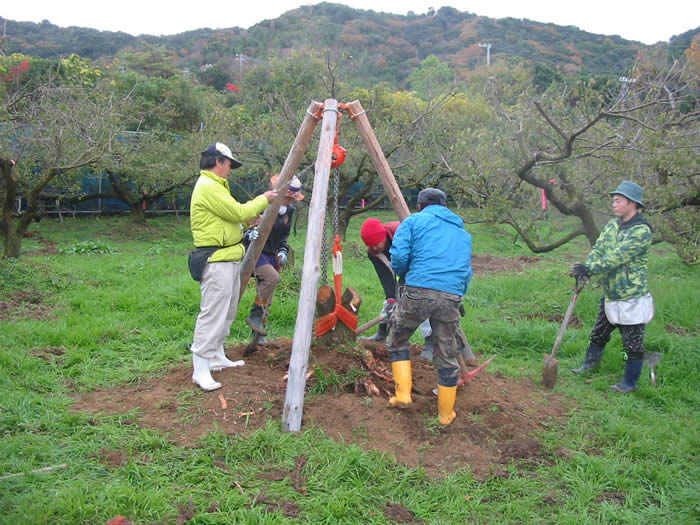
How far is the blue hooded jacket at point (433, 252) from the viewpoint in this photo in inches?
159

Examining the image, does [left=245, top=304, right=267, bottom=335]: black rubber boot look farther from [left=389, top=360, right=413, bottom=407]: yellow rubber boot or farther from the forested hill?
the forested hill

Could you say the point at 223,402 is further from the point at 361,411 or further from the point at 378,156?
the point at 378,156

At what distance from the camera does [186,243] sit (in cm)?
1458

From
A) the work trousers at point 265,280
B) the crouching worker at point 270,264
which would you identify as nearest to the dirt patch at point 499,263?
the crouching worker at point 270,264

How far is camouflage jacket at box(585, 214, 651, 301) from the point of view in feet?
16.4

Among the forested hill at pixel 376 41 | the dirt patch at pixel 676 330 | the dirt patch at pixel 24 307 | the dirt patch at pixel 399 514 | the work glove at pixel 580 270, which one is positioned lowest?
the dirt patch at pixel 24 307

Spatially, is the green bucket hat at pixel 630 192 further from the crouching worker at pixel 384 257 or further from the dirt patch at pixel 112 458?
the dirt patch at pixel 112 458

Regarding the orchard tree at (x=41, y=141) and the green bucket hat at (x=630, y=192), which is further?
the orchard tree at (x=41, y=141)

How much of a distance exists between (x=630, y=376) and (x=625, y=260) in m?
1.10

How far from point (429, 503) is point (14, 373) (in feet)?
12.4

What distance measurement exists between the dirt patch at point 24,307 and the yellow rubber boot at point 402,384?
4588 mm

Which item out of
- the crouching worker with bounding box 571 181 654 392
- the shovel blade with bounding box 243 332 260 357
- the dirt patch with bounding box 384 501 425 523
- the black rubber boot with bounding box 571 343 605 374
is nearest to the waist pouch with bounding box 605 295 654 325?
the crouching worker with bounding box 571 181 654 392

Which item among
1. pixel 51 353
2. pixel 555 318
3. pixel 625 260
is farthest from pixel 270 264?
pixel 555 318

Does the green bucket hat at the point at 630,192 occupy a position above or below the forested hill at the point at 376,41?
below
